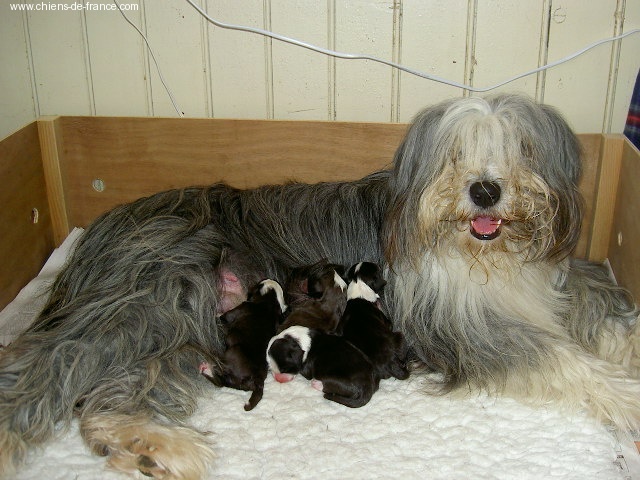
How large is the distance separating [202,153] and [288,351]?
1.26 meters

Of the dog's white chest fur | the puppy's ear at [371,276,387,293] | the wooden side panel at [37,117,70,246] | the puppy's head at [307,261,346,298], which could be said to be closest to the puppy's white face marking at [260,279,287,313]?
the puppy's head at [307,261,346,298]

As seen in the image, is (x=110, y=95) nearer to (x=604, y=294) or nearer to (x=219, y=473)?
(x=219, y=473)

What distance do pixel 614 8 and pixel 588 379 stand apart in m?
1.61

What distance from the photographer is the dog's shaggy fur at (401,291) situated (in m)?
1.96

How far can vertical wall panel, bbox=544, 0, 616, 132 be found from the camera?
9.49 ft

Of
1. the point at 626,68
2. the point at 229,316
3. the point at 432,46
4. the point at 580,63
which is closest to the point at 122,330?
the point at 229,316

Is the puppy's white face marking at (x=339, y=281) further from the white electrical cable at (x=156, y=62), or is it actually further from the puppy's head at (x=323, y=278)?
the white electrical cable at (x=156, y=62)

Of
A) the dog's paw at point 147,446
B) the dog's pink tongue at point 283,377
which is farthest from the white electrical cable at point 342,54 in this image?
the dog's paw at point 147,446

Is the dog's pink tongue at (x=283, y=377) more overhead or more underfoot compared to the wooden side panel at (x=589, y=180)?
more underfoot

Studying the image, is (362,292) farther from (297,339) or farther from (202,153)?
(202,153)

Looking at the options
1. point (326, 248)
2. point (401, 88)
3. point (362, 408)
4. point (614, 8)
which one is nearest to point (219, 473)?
point (362, 408)

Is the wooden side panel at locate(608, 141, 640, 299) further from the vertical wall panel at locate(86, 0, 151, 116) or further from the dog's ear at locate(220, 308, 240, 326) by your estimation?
the vertical wall panel at locate(86, 0, 151, 116)

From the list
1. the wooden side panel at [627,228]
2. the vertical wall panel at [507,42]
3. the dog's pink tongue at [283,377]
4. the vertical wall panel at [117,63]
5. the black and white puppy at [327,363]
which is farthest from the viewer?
the vertical wall panel at [117,63]

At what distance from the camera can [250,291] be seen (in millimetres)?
2387
